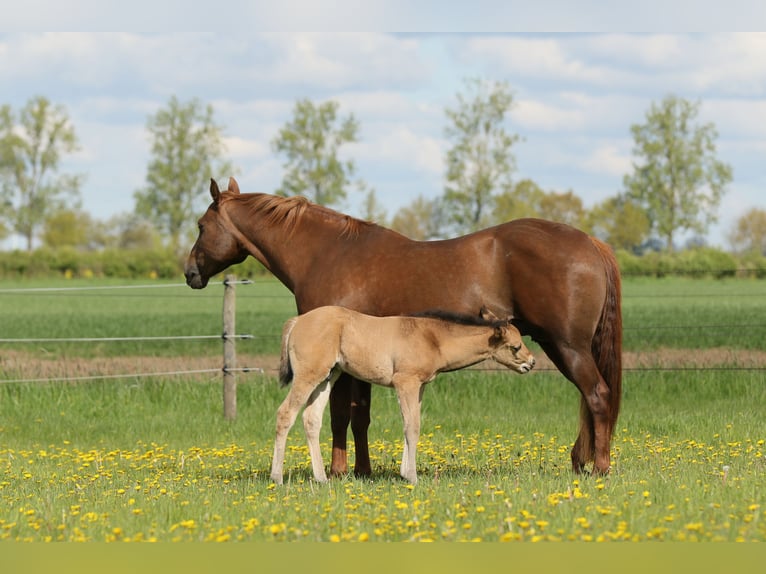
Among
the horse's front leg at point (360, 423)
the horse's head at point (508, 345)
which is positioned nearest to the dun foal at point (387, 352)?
the horse's head at point (508, 345)

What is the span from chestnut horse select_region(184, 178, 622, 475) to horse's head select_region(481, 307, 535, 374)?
341 mm

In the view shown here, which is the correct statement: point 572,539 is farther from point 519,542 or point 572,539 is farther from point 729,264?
point 729,264

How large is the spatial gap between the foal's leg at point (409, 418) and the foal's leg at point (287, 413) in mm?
692

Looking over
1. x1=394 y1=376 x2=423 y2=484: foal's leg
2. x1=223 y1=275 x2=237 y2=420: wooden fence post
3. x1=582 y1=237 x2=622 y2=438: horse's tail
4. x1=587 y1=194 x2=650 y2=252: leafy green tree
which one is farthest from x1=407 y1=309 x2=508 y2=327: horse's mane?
x1=587 y1=194 x2=650 y2=252: leafy green tree

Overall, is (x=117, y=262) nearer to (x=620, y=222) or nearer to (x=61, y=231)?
(x=61, y=231)

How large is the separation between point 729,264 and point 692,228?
19484 millimetres

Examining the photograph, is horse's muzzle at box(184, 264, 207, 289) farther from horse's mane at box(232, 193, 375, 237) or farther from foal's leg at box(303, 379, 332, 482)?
foal's leg at box(303, 379, 332, 482)

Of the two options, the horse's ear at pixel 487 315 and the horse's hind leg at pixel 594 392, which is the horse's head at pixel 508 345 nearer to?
the horse's ear at pixel 487 315

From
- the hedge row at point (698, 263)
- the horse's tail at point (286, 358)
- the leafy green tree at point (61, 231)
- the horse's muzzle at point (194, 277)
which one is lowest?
the horse's tail at point (286, 358)

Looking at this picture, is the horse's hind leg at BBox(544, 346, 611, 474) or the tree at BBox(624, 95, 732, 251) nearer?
the horse's hind leg at BBox(544, 346, 611, 474)

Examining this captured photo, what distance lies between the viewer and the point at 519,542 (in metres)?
4.89

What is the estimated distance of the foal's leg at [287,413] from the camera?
7.64 meters

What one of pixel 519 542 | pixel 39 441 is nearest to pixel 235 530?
pixel 519 542

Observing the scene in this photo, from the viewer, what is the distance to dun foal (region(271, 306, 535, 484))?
7.54m
